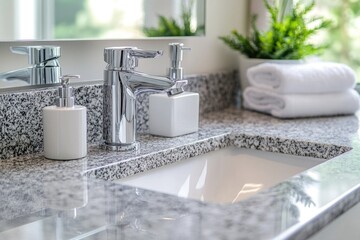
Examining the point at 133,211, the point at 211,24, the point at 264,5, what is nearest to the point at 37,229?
the point at 133,211

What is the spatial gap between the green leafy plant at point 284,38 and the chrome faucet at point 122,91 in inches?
20.4

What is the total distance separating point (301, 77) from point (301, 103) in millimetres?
60

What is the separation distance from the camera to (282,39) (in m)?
1.47

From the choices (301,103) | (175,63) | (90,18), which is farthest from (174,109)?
(301,103)

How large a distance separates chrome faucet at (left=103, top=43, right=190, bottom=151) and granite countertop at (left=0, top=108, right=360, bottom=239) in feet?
0.10

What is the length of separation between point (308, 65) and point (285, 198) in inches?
29.6

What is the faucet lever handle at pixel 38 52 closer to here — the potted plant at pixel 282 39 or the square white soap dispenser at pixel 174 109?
the square white soap dispenser at pixel 174 109

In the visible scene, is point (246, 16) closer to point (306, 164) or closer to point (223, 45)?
point (223, 45)

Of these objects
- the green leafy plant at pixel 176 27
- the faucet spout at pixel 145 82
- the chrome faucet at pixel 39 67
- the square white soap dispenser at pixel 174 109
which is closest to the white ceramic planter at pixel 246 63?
the green leafy plant at pixel 176 27

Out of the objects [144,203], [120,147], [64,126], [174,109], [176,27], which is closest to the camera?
[144,203]

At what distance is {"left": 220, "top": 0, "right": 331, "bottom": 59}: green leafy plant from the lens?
1.46 meters

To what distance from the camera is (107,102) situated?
103 cm

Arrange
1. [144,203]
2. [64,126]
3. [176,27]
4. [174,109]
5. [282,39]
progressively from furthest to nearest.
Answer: [282,39]
[176,27]
[174,109]
[64,126]
[144,203]

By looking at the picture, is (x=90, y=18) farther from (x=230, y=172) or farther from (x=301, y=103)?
(x=301, y=103)
